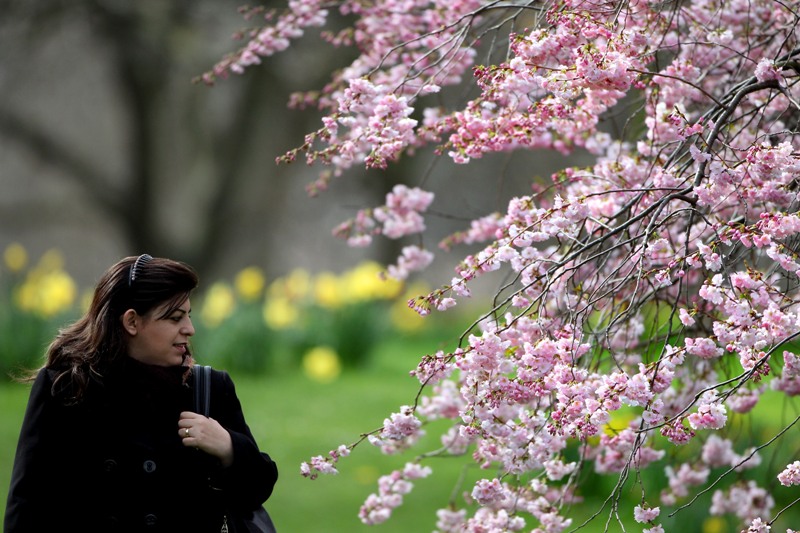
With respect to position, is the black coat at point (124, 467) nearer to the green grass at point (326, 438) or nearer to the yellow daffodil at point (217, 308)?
the green grass at point (326, 438)

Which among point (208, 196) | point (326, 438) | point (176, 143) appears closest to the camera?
point (326, 438)

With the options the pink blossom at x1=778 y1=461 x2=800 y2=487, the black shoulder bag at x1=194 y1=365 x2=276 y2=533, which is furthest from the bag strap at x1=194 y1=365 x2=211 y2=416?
the pink blossom at x1=778 y1=461 x2=800 y2=487

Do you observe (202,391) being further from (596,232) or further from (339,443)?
(339,443)

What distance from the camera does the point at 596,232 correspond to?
3.45 m

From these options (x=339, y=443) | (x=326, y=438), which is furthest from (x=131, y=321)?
(x=326, y=438)

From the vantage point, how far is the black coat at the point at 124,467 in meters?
2.39

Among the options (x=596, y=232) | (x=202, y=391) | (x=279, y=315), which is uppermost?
(x=279, y=315)

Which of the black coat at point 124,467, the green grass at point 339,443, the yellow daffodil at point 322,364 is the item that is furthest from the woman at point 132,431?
the yellow daffodil at point 322,364

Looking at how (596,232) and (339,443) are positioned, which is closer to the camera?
(596,232)

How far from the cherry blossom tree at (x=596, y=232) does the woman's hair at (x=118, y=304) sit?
1.91ft

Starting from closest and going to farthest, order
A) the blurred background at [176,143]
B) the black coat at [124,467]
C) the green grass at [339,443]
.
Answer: the black coat at [124,467] → the green grass at [339,443] → the blurred background at [176,143]

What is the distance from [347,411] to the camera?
7.84 metres

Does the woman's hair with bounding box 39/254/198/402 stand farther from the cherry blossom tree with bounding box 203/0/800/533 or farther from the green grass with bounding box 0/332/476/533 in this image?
the green grass with bounding box 0/332/476/533

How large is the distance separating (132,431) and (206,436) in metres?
0.17
